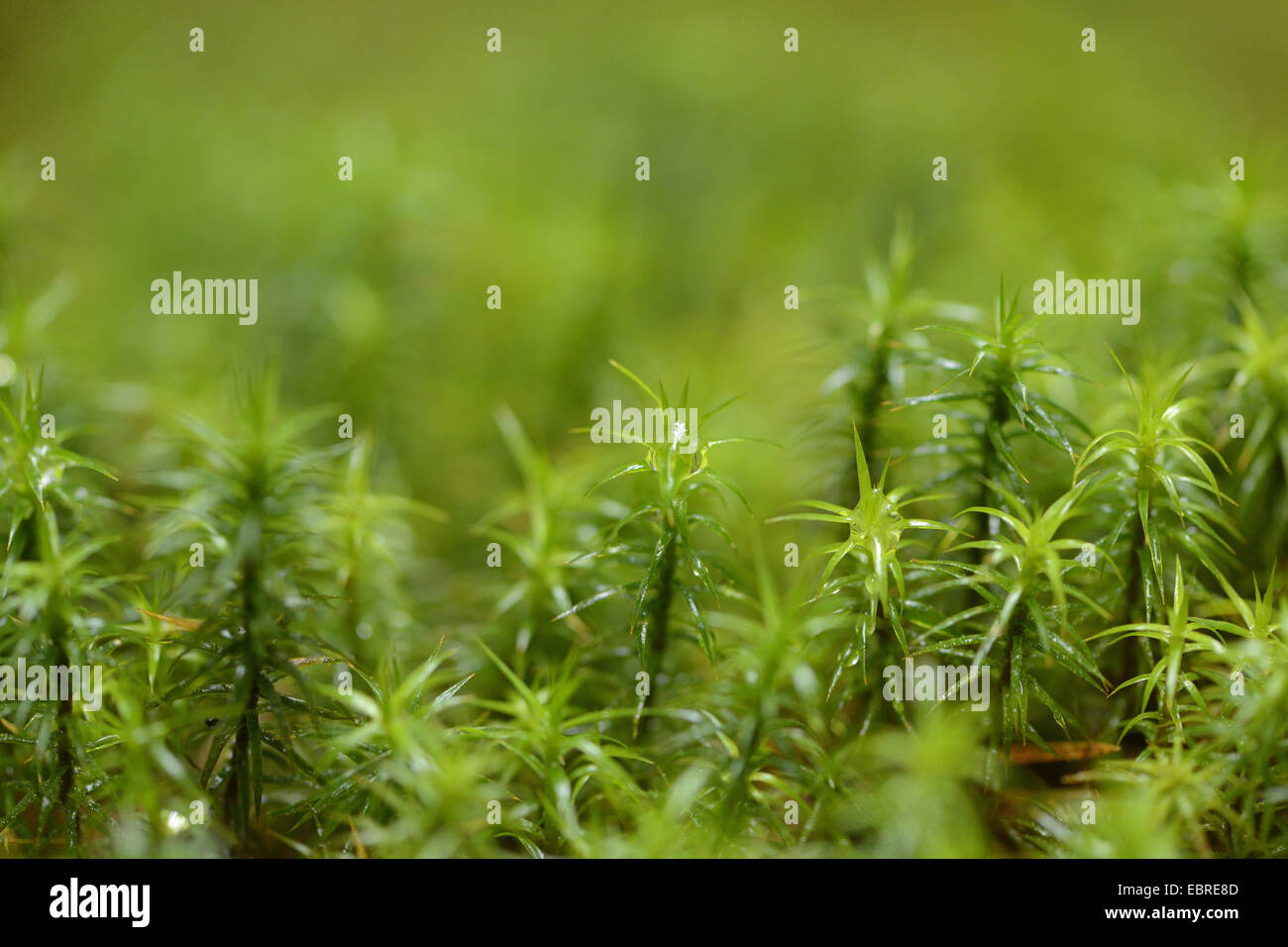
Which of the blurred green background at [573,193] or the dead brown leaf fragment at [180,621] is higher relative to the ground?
the blurred green background at [573,193]

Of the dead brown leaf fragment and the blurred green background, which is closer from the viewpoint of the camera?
the dead brown leaf fragment

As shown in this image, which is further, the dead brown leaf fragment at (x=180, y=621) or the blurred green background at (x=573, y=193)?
the blurred green background at (x=573, y=193)

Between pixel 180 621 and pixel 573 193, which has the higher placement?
pixel 573 193

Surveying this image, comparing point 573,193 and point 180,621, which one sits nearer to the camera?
point 180,621

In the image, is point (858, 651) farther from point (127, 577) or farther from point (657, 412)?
point (127, 577)

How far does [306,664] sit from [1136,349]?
120cm

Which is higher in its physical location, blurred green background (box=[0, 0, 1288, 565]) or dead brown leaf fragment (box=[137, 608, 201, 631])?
blurred green background (box=[0, 0, 1288, 565])

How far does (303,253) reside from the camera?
1604 millimetres

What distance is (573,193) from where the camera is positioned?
5.96 ft

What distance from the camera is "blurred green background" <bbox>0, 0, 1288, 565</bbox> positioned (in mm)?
1383

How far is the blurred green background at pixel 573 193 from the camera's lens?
4.54 ft

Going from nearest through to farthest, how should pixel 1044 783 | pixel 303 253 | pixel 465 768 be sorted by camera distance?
pixel 465 768
pixel 1044 783
pixel 303 253
